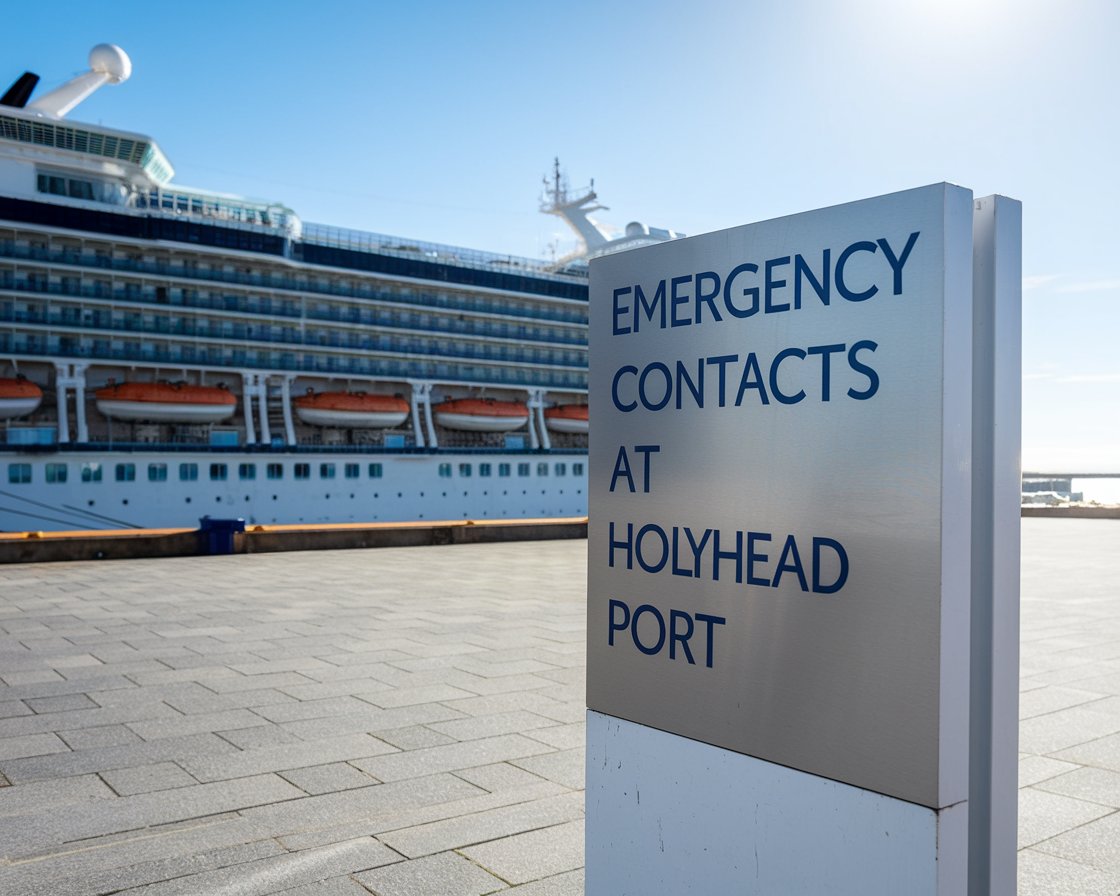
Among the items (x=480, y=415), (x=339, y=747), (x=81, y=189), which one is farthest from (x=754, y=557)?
(x=81, y=189)

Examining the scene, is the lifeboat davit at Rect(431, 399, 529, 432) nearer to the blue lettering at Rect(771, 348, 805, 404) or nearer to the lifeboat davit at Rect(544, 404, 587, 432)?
the lifeboat davit at Rect(544, 404, 587, 432)

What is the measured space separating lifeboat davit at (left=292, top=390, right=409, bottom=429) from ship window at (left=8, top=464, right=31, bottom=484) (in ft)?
32.1

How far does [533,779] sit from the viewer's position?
4992 millimetres

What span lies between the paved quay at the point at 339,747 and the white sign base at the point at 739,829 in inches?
41.8

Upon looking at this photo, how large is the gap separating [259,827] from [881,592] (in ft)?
10.9

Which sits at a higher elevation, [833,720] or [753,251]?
[753,251]

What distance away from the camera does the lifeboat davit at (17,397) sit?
30.5 meters

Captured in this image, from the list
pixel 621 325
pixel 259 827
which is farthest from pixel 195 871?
pixel 621 325

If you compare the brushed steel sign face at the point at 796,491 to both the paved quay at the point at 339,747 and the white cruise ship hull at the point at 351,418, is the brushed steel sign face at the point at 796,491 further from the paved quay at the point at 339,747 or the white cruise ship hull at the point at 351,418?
the white cruise ship hull at the point at 351,418

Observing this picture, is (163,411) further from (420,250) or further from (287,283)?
(420,250)

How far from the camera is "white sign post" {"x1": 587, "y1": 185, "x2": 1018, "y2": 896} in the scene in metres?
2.06

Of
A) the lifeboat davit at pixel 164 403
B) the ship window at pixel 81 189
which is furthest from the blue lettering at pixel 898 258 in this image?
the ship window at pixel 81 189

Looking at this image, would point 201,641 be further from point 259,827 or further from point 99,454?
point 99,454

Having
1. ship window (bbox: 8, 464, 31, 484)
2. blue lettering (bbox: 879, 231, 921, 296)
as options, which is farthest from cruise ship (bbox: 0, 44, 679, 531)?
blue lettering (bbox: 879, 231, 921, 296)
